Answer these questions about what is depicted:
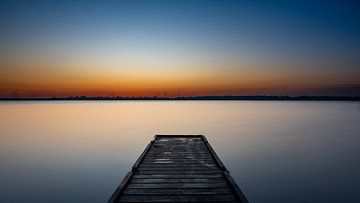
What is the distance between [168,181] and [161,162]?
8.58 feet

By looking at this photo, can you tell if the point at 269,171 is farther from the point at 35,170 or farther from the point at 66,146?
the point at 66,146

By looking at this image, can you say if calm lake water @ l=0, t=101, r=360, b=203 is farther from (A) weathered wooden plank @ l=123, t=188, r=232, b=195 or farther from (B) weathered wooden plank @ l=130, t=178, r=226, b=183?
(A) weathered wooden plank @ l=123, t=188, r=232, b=195

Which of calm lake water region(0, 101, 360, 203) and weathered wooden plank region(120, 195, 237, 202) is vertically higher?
weathered wooden plank region(120, 195, 237, 202)

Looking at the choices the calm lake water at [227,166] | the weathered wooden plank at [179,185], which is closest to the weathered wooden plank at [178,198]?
the weathered wooden plank at [179,185]

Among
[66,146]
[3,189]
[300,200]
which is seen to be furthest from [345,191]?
[66,146]

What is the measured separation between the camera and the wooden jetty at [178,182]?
633 centimetres

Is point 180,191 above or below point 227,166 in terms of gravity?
above

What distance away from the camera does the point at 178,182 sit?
7.49 m

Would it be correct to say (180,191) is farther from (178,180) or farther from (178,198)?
(178,180)

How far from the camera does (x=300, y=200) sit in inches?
416

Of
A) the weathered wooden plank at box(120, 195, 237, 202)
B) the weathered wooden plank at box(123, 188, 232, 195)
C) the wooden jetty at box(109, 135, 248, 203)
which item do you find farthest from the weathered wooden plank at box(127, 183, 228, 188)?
the weathered wooden plank at box(120, 195, 237, 202)

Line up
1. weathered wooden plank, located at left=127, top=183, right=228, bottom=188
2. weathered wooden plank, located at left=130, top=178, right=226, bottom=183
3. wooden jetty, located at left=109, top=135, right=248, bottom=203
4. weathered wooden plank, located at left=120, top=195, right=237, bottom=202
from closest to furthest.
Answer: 1. weathered wooden plank, located at left=120, top=195, right=237, bottom=202
2. wooden jetty, located at left=109, top=135, right=248, bottom=203
3. weathered wooden plank, located at left=127, top=183, right=228, bottom=188
4. weathered wooden plank, located at left=130, top=178, right=226, bottom=183

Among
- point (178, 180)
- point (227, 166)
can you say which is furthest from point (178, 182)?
point (227, 166)

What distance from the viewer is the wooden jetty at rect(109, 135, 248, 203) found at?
6.33 meters
